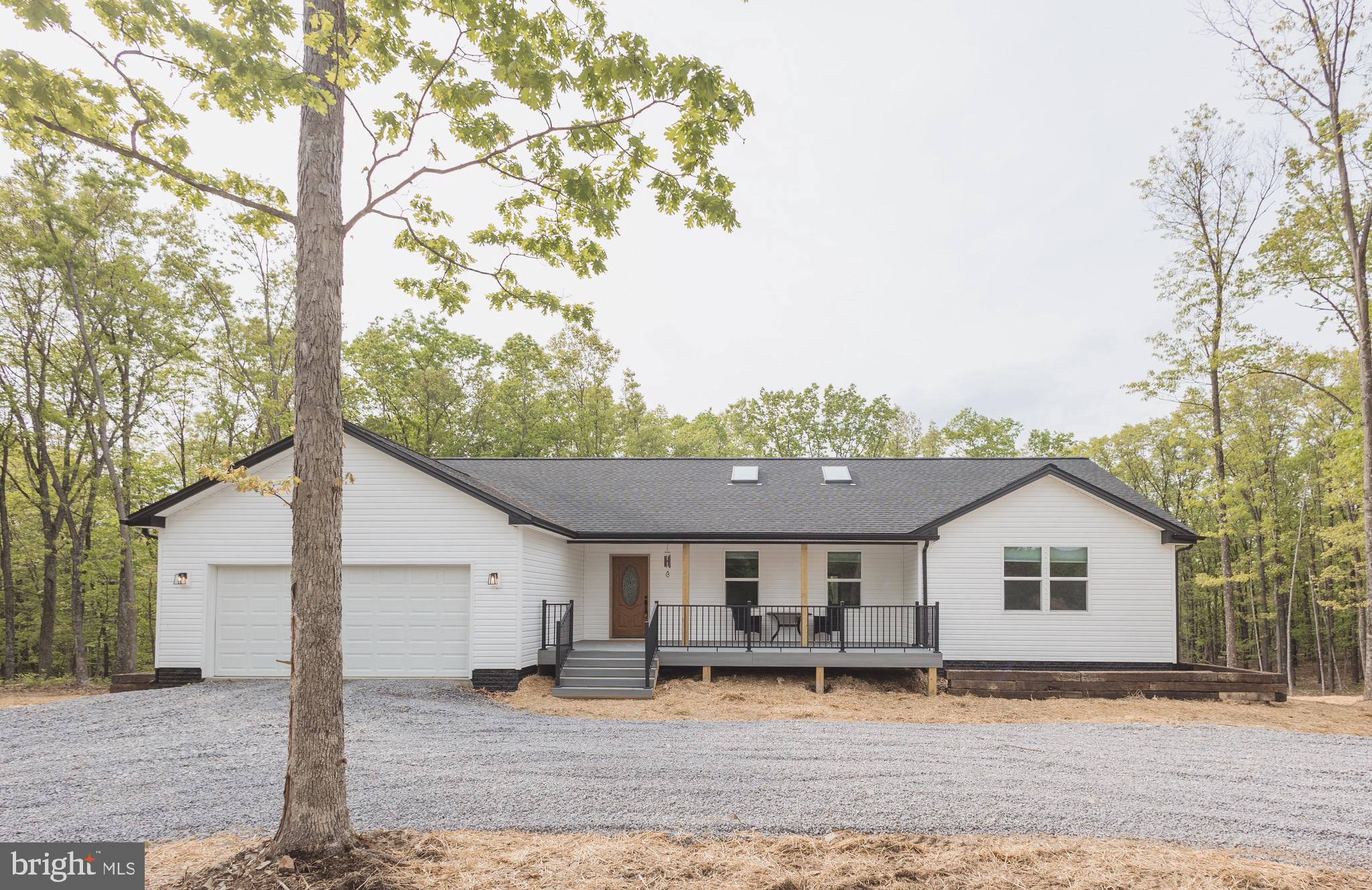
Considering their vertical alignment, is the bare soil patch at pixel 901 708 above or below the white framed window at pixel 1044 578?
below

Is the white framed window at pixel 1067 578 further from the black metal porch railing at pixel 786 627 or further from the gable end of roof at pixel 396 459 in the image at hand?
the gable end of roof at pixel 396 459

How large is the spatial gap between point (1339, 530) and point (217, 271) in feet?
103

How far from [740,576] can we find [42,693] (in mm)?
15523

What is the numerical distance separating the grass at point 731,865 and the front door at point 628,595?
33.1 ft

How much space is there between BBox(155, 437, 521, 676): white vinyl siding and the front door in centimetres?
350

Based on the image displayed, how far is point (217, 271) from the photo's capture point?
21.1 meters

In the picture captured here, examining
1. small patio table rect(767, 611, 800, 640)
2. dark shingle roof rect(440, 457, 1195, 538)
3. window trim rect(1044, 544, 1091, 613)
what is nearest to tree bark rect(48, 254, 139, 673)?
dark shingle roof rect(440, 457, 1195, 538)

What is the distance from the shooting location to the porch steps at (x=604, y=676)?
453 inches

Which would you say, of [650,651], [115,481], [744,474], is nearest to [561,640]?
[650,651]

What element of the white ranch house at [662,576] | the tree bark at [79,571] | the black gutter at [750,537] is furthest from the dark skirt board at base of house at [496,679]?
the tree bark at [79,571]

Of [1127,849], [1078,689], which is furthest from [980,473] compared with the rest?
[1127,849]

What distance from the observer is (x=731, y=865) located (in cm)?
450

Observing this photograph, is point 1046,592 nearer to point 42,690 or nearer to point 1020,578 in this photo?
point 1020,578

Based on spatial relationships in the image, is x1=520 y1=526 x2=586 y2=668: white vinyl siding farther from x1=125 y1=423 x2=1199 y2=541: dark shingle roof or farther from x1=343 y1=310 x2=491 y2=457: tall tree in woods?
x1=343 y1=310 x2=491 y2=457: tall tree in woods
